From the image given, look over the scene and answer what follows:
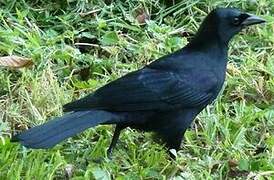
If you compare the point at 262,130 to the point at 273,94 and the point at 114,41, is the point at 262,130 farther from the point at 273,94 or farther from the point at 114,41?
the point at 114,41

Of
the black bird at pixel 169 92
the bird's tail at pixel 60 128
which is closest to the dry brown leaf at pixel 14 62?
the black bird at pixel 169 92

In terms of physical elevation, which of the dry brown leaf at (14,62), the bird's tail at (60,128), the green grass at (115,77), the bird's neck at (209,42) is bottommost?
the green grass at (115,77)

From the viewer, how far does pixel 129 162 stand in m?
4.27

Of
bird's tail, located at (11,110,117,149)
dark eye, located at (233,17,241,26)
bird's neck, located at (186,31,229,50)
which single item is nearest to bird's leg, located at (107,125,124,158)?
bird's tail, located at (11,110,117,149)

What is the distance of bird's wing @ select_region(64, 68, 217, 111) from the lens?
13.5ft

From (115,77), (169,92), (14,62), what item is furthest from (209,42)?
(14,62)

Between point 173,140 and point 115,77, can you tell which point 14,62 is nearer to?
point 115,77

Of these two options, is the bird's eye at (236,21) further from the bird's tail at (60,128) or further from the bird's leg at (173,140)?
the bird's tail at (60,128)

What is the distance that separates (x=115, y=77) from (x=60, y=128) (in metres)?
1.21

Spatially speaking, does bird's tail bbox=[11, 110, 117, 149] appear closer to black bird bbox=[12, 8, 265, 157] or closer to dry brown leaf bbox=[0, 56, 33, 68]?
black bird bbox=[12, 8, 265, 157]

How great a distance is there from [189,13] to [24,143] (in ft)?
7.87

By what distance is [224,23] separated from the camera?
14.4 ft

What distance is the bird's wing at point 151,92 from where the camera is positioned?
13.5ft

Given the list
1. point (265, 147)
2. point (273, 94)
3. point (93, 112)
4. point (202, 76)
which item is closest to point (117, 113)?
point (93, 112)
